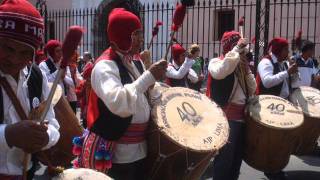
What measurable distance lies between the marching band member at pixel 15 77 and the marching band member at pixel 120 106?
0.82 metres

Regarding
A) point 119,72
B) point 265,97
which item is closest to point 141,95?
point 119,72

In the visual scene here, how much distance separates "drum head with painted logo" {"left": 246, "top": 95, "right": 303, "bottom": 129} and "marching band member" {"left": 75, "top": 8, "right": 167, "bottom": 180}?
1726 millimetres

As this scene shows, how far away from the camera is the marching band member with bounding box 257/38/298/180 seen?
18.8 feet

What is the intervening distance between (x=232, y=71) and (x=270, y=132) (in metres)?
0.66

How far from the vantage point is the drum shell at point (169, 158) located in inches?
127

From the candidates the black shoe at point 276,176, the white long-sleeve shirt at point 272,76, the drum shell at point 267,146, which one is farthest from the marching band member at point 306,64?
the drum shell at point 267,146

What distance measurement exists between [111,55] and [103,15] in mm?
18933

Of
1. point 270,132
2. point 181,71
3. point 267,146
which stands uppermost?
point 181,71

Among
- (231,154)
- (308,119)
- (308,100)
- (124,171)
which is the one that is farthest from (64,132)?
(308,100)

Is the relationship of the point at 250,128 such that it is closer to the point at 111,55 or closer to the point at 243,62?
the point at 243,62

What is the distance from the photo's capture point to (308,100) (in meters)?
5.84

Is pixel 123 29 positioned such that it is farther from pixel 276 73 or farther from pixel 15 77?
pixel 276 73

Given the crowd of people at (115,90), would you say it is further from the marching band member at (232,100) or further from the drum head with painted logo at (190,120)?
the drum head with painted logo at (190,120)

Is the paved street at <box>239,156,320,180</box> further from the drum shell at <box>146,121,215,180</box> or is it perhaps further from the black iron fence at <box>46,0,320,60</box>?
the black iron fence at <box>46,0,320,60</box>
